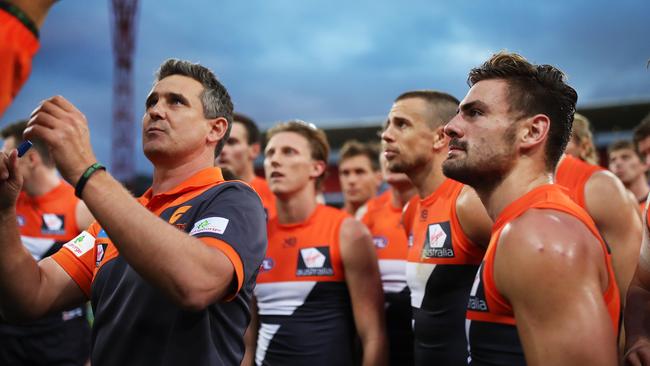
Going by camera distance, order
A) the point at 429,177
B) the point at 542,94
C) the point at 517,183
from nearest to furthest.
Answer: the point at 517,183, the point at 542,94, the point at 429,177

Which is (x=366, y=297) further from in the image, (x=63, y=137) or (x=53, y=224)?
(x=53, y=224)

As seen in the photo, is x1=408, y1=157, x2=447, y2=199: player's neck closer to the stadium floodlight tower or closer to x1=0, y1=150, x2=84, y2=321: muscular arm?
x1=0, y1=150, x2=84, y2=321: muscular arm

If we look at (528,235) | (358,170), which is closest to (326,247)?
(528,235)

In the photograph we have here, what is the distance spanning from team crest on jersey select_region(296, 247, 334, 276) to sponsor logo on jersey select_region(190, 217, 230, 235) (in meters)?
1.83

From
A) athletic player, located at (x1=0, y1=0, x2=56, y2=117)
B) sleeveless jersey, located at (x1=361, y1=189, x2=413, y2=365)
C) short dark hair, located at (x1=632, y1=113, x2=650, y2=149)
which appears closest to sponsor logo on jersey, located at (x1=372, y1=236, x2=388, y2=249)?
sleeveless jersey, located at (x1=361, y1=189, x2=413, y2=365)

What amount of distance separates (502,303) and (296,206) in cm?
240

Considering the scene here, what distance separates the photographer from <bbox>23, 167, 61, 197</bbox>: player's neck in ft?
15.3

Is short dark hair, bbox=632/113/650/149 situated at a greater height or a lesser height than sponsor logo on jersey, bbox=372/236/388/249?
greater

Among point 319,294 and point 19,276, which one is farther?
point 319,294

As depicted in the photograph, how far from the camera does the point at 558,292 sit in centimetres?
160

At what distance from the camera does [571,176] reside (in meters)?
3.75

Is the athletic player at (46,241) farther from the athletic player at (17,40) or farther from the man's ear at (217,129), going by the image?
the athletic player at (17,40)

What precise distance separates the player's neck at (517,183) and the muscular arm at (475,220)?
0.51 metres

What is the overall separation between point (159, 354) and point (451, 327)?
1.49 meters
